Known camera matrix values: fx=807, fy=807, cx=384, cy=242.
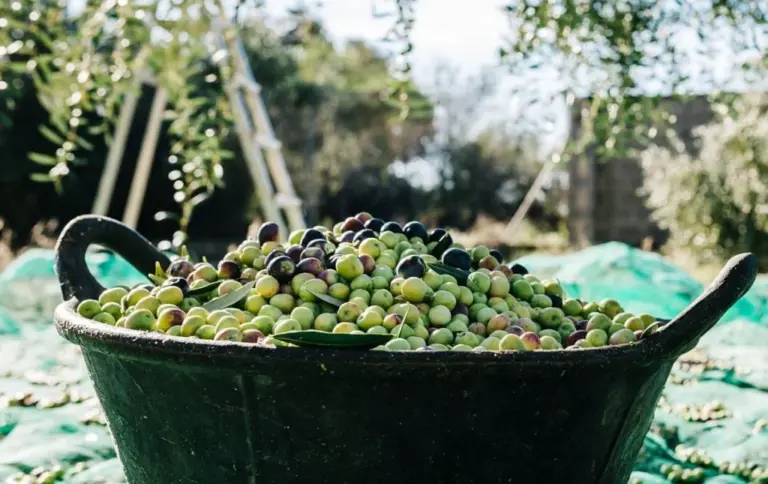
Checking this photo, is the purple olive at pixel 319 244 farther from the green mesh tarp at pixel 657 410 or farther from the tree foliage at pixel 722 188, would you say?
the tree foliage at pixel 722 188

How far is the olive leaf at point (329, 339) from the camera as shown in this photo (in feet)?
4.07

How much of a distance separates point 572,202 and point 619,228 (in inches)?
38.0

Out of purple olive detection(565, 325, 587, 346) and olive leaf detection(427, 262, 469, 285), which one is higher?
olive leaf detection(427, 262, 469, 285)

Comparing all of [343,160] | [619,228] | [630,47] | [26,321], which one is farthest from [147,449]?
[343,160]

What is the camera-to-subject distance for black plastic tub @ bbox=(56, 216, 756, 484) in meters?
1.26

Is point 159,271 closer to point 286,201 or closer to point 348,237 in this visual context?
point 348,237

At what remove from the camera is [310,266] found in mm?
1627

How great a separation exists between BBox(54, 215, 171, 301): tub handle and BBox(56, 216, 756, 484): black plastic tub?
56 cm

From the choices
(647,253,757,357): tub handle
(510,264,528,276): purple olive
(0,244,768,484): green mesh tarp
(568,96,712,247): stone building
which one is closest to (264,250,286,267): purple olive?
(510,264,528,276): purple olive

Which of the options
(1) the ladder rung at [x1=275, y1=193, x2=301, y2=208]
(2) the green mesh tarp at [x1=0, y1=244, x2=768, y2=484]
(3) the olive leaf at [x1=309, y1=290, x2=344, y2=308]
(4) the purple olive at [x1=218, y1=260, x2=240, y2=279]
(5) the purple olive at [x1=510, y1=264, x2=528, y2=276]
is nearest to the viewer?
(3) the olive leaf at [x1=309, y1=290, x2=344, y2=308]

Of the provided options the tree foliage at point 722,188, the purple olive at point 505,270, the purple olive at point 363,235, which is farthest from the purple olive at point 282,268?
the tree foliage at point 722,188

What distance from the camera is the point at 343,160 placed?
21.0 m

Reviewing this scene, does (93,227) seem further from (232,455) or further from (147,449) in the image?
(232,455)

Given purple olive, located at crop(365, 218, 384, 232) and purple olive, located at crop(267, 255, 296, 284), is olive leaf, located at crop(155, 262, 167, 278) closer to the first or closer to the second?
purple olive, located at crop(267, 255, 296, 284)
